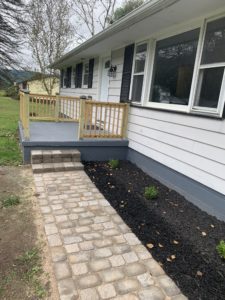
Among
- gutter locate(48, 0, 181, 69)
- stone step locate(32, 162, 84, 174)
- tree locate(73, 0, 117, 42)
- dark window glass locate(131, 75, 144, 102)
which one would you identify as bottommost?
stone step locate(32, 162, 84, 174)

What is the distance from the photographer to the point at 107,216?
3.00 metres

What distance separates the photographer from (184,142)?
3682 millimetres

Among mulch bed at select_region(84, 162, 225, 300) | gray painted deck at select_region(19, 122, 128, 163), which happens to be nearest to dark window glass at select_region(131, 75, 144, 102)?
gray painted deck at select_region(19, 122, 128, 163)

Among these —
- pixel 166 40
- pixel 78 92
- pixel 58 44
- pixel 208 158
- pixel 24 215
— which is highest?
pixel 58 44

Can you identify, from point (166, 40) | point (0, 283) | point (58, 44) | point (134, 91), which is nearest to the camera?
point (0, 283)

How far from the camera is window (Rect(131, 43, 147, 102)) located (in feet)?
15.9

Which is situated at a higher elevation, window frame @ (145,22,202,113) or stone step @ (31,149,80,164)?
window frame @ (145,22,202,113)

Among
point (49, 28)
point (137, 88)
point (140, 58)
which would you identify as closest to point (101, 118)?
point (137, 88)

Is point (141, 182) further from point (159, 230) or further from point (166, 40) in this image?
point (166, 40)

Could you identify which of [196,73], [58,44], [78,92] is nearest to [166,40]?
[196,73]

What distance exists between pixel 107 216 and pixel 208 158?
5.13 ft

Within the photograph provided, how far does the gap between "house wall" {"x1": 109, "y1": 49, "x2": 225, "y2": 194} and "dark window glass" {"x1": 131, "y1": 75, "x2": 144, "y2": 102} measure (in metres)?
0.24

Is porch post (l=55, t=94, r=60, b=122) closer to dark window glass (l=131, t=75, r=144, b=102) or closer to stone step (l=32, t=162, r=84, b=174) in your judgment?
dark window glass (l=131, t=75, r=144, b=102)

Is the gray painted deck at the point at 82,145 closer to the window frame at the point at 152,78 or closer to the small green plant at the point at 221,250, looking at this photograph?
the window frame at the point at 152,78
